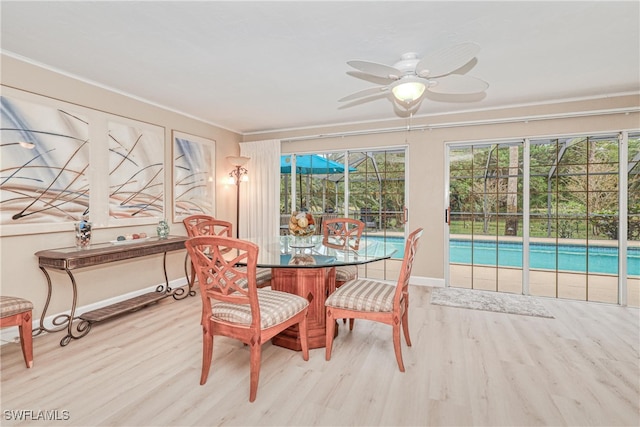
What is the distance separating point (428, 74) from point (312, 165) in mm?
3135

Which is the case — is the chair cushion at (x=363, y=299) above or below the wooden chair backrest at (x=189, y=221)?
below

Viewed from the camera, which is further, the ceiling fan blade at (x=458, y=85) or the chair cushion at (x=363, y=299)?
the ceiling fan blade at (x=458, y=85)

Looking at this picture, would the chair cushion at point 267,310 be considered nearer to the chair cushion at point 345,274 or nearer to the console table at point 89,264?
the chair cushion at point 345,274

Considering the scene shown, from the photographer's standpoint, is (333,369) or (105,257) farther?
(105,257)

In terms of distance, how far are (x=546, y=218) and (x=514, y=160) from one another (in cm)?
83

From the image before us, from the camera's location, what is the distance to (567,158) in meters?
3.88

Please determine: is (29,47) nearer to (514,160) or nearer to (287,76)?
(287,76)

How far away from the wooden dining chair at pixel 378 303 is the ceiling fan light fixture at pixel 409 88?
1.06 meters

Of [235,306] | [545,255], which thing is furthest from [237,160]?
[545,255]

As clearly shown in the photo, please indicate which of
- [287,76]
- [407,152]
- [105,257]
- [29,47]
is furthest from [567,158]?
[29,47]

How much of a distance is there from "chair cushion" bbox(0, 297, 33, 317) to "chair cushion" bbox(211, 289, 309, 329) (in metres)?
1.38

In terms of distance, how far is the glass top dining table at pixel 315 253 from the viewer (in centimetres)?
222

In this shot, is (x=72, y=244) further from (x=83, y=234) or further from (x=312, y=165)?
(x=312, y=165)

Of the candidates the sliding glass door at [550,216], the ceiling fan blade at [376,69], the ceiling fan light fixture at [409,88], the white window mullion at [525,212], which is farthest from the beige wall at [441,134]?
the ceiling fan blade at [376,69]
